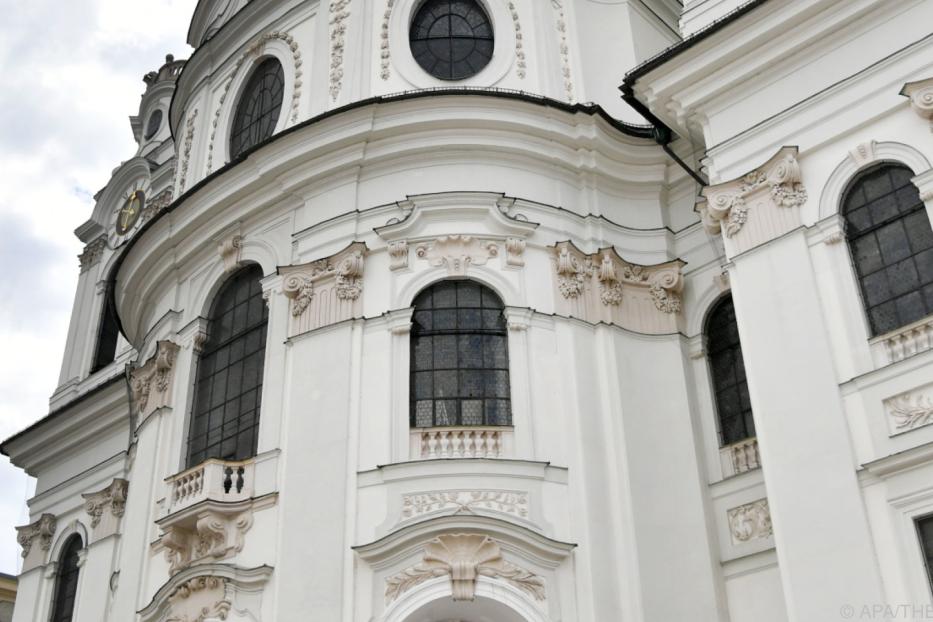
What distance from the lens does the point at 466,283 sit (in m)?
15.8

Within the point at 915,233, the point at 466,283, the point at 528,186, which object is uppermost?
the point at 528,186

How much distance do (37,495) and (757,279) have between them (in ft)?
54.5

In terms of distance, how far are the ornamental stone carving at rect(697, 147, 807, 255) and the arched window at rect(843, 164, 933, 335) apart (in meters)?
0.65

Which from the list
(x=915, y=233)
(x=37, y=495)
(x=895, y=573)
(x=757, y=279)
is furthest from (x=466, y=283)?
(x=37, y=495)

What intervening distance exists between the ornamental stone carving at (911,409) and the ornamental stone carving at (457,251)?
596 cm

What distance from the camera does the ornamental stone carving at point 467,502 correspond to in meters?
14.0

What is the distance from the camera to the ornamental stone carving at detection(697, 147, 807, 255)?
13.6 m

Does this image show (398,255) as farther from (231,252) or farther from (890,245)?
(890,245)

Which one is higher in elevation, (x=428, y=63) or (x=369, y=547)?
(x=428, y=63)

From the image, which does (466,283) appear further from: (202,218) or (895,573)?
(895,573)

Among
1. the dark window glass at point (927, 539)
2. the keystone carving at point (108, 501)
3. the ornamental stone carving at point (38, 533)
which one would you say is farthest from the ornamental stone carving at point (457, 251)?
the ornamental stone carving at point (38, 533)

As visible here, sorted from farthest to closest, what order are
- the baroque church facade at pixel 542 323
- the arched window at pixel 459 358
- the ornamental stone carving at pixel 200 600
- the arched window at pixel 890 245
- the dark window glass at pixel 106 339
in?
the dark window glass at pixel 106 339 < the arched window at pixel 459 358 < the ornamental stone carving at pixel 200 600 < the baroque church facade at pixel 542 323 < the arched window at pixel 890 245

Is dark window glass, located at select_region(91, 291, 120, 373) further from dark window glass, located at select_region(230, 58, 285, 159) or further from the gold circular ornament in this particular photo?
dark window glass, located at select_region(230, 58, 285, 159)

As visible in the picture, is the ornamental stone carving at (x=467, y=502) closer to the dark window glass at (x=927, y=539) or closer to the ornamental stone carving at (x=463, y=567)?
the ornamental stone carving at (x=463, y=567)
